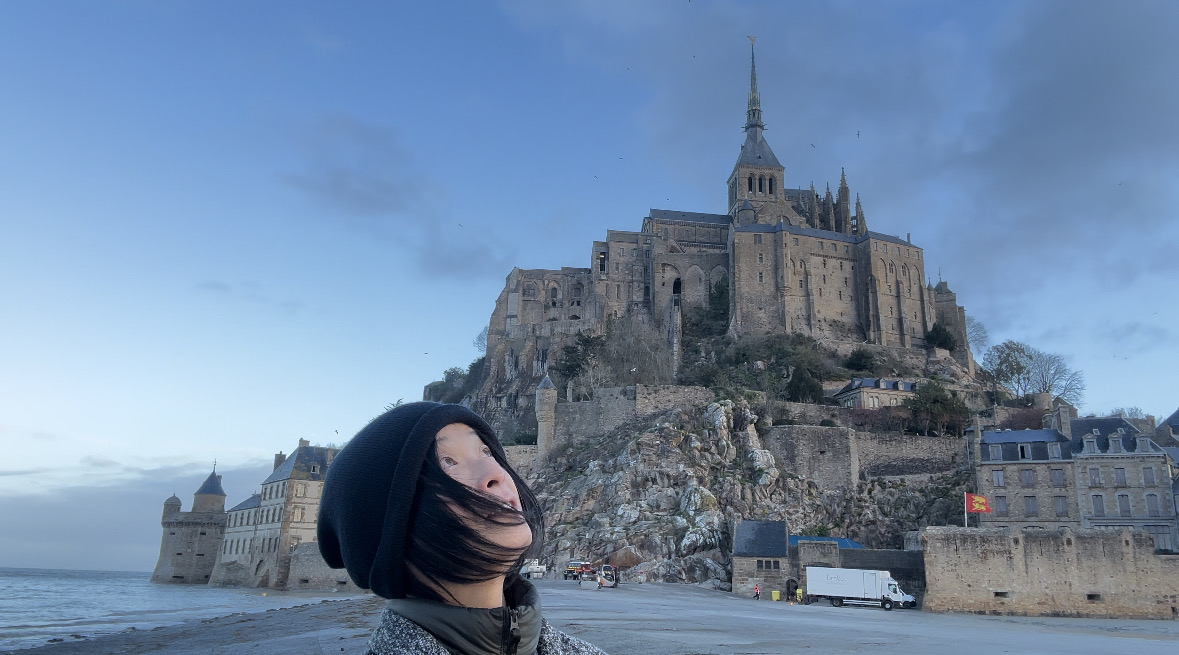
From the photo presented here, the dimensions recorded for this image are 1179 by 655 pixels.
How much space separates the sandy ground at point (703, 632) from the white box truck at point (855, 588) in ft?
8.17

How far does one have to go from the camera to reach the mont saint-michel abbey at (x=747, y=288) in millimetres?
66500

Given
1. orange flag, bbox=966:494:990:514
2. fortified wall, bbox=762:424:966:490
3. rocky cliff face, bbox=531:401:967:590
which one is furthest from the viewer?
fortified wall, bbox=762:424:966:490

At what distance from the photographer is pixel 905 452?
44.1 metres

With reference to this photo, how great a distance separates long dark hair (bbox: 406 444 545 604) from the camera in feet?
6.88

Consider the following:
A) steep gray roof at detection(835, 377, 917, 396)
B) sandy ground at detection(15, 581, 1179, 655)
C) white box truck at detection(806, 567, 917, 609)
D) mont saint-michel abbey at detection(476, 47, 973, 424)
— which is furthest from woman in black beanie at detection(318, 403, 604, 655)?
mont saint-michel abbey at detection(476, 47, 973, 424)

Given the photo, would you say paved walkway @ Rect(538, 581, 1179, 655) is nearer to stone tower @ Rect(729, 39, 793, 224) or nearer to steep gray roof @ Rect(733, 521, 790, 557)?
steep gray roof @ Rect(733, 521, 790, 557)

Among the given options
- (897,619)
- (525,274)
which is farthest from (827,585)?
(525,274)

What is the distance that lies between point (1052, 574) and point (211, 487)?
4864 centimetres

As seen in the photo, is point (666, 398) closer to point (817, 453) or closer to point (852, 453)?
point (817, 453)

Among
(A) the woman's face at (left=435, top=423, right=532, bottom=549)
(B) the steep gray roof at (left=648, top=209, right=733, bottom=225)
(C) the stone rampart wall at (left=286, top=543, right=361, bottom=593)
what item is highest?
(B) the steep gray roof at (left=648, top=209, right=733, bottom=225)

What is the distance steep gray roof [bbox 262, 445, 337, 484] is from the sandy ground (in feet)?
54.7

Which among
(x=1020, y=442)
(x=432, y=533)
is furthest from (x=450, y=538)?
(x=1020, y=442)

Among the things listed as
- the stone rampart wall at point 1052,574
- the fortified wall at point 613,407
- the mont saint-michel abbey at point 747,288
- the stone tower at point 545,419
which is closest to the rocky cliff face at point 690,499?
the fortified wall at point 613,407

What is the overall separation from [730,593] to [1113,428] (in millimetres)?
19918
